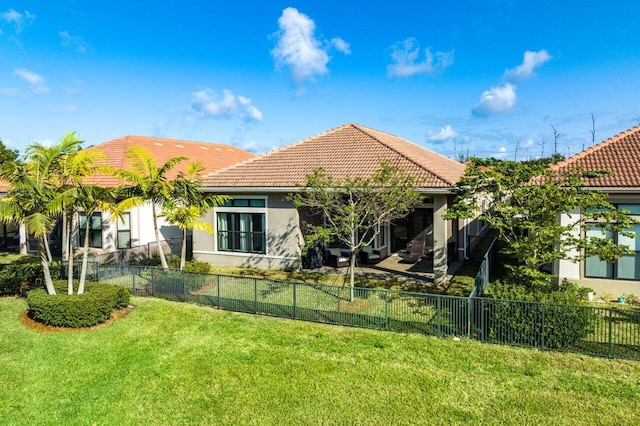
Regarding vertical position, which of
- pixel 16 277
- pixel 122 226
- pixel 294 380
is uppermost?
pixel 122 226

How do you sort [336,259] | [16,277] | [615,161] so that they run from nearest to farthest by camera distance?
[615,161], [16,277], [336,259]

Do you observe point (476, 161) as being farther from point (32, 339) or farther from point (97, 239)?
point (97, 239)

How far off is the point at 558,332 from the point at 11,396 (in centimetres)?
1117

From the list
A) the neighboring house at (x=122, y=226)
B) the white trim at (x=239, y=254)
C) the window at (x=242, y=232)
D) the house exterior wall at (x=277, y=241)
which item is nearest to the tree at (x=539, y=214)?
the house exterior wall at (x=277, y=241)

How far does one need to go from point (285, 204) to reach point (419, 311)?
8.80m

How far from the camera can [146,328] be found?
38.6ft

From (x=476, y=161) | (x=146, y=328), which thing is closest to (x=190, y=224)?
(x=146, y=328)

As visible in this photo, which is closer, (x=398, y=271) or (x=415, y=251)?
(x=398, y=271)

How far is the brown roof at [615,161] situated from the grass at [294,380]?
242 inches

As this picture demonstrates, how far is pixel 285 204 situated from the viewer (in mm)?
18422

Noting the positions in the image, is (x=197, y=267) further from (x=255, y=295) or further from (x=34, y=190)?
(x=34, y=190)

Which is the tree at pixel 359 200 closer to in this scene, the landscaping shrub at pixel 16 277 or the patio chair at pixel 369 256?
the patio chair at pixel 369 256

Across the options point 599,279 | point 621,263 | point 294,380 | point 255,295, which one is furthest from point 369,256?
point 294,380

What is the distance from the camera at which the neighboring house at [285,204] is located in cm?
1830
